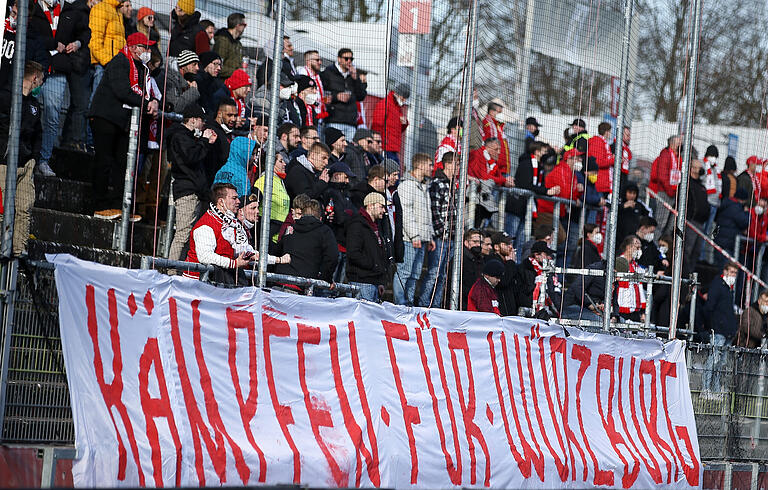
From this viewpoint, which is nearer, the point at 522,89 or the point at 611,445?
the point at 611,445

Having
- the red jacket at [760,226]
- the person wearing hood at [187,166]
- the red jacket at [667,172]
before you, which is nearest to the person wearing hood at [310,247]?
the person wearing hood at [187,166]

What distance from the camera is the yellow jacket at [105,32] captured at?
12.1m

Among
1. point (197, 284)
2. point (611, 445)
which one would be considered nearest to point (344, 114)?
point (611, 445)

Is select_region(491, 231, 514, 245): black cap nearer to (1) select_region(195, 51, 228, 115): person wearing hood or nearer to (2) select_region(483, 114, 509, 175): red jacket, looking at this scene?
(2) select_region(483, 114, 509, 175): red jacket

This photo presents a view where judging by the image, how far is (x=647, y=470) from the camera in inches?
416

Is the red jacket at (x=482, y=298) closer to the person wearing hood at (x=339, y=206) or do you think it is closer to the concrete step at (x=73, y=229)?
the person wearing hood at (x=339, y=206)

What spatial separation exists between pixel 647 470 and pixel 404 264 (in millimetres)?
3298

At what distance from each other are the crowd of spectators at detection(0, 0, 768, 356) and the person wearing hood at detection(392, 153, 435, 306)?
0.05 ft

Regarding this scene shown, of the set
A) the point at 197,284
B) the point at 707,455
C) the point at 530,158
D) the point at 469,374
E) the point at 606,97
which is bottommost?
the point at 707,455

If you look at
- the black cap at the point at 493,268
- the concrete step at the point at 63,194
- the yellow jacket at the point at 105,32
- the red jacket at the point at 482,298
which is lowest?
the red jacket at the point at 482,298

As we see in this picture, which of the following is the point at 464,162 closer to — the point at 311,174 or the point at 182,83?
the point at 311,174

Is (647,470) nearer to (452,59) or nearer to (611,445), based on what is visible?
(611,445)

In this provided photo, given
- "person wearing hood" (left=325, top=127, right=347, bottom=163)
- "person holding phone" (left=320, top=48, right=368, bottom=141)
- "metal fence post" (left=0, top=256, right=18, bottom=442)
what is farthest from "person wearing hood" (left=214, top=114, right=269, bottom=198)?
"metal fence post" (left=0, top=256, right=18, bottom=442)

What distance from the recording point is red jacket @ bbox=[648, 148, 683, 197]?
18.4 meters
